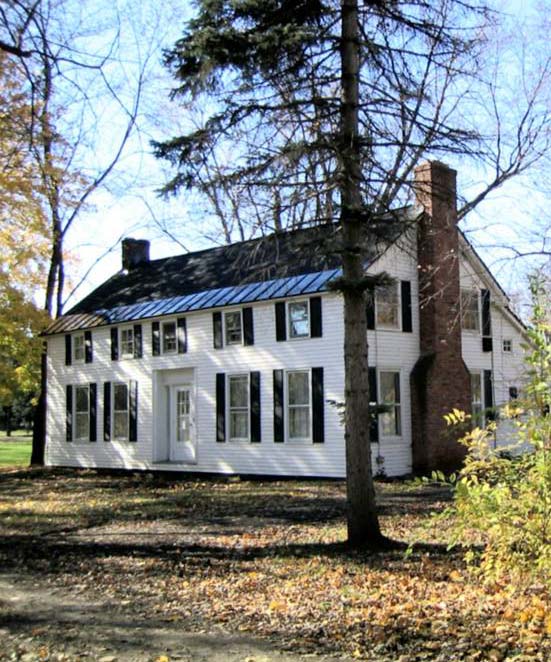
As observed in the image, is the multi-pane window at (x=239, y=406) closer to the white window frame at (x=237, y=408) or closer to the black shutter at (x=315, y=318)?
the white window frame at (x=237, y=408)

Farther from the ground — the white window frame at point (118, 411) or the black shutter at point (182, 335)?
the black shutter at point (182, 335)

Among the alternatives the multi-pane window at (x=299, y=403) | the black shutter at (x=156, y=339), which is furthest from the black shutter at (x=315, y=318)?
the black shutter at (x=156, y=339)

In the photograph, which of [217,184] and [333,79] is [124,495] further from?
[333,79]

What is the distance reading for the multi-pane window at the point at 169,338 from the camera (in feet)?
72.9

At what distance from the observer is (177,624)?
6.31m

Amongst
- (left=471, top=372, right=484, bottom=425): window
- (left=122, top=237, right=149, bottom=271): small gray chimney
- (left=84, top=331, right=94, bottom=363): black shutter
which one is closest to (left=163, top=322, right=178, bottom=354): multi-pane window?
(left=84, top=331, right=94, bottom=363): black shutter

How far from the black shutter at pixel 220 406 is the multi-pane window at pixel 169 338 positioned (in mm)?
2127

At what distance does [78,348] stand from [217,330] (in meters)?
6.83

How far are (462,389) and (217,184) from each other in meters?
12.2

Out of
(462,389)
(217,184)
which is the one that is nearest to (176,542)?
(217,184)

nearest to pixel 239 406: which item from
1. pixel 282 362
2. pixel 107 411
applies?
pixel 282 362

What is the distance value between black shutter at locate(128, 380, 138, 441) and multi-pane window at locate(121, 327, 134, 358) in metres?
0.92

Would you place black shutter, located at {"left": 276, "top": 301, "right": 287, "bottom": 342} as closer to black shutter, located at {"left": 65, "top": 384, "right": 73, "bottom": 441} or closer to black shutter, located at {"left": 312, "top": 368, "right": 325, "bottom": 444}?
black shutter, located at {"left": 312, "top": 368, "right": 325, "bottom": 444}

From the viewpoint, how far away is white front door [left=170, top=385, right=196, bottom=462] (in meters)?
21.7
